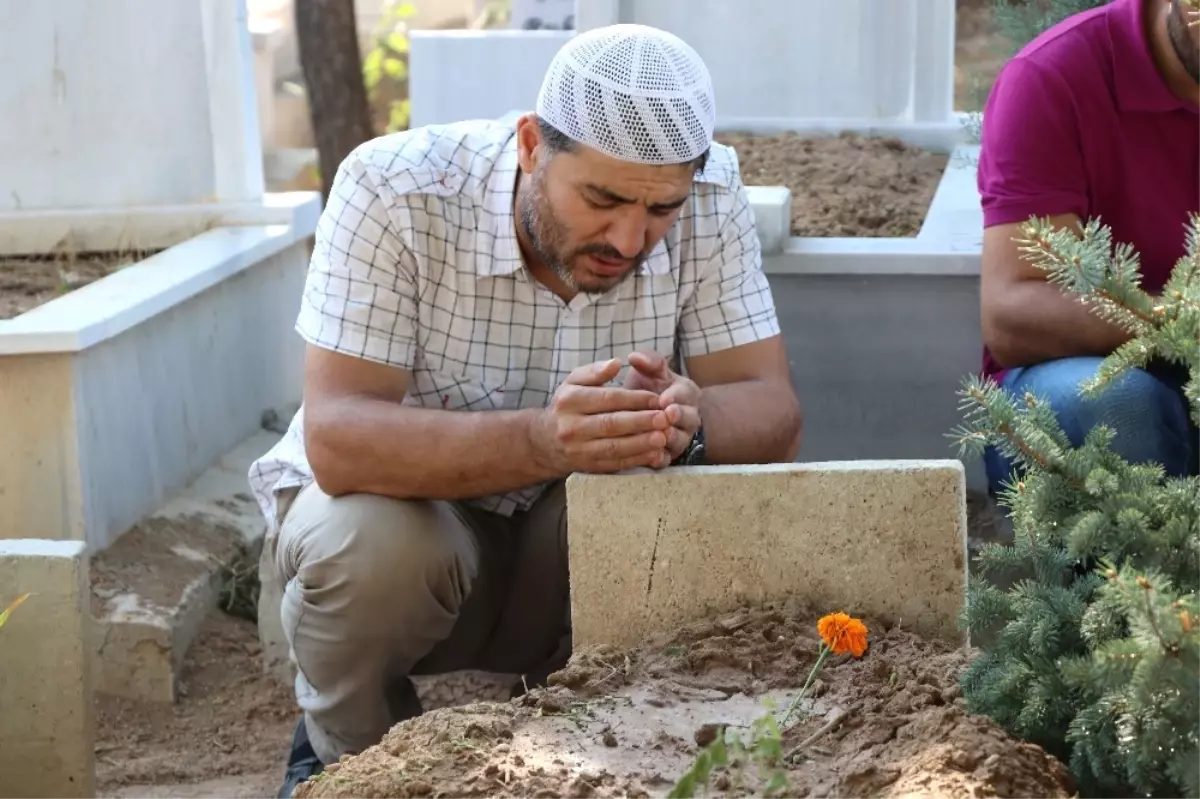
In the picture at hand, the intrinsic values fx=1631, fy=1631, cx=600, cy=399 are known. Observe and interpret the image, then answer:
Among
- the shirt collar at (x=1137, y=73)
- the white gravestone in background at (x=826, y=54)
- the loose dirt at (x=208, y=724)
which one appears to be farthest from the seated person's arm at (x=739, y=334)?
the white gravestone in background at (x=826, y=54)

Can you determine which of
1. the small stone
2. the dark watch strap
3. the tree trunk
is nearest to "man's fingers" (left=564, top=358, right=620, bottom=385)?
the dark watch strap

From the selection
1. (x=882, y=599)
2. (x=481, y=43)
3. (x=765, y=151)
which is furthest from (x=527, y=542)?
(x=481, y=43)

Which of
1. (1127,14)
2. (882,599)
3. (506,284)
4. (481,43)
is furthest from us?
(481,43)

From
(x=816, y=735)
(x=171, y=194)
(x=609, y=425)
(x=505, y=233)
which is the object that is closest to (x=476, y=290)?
(x=505, y=233)

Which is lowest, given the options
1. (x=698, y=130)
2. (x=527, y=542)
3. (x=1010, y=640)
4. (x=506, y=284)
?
(x=527, y=542)

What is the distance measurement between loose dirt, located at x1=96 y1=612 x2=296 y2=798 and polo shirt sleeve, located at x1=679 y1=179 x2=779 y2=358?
1.43 metres

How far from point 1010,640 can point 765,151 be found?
3273mm

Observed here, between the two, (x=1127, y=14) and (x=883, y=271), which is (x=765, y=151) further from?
(x=1127, y=14)

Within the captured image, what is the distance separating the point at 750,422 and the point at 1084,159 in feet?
2.98

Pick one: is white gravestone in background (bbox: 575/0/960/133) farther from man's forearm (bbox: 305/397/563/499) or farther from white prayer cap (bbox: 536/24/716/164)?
man's forearm (bbox: 305/397/563/499)

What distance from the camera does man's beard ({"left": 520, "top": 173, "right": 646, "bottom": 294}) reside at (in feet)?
9.37

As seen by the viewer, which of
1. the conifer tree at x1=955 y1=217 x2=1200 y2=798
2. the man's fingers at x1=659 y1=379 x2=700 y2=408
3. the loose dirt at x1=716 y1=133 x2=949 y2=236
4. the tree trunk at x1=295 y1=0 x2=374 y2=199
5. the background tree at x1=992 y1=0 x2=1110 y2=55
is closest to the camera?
the conifer tree at x1=955 y1=217 x2=1200 y2=798

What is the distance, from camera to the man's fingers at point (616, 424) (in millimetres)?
2568

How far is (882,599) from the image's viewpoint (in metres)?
2.51
